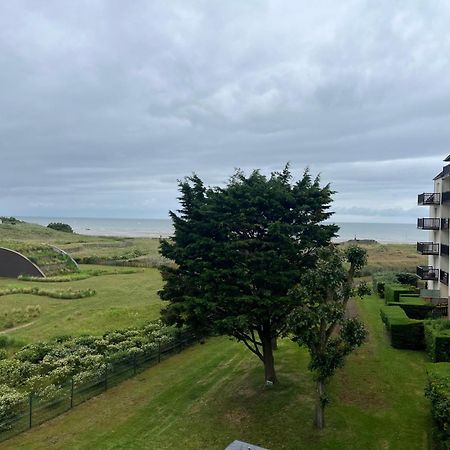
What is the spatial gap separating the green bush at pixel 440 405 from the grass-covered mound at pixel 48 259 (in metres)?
47.1

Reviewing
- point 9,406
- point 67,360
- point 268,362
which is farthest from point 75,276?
point 268,362

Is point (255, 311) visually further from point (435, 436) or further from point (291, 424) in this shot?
point (435, 436)

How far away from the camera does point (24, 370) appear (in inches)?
802

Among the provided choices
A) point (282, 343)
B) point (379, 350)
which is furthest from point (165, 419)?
point (379, 350)

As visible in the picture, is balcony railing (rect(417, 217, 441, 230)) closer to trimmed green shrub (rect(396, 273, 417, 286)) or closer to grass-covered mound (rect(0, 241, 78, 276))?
trimmed green shrub (rect(396, 273, 417, 286))

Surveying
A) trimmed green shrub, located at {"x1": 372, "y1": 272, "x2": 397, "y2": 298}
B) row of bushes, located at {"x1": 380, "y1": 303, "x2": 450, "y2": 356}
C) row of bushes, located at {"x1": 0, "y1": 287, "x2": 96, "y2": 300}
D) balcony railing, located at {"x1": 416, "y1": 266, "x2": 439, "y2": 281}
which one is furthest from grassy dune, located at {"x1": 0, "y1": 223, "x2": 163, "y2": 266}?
row of bushes, located at {"x1": 380, "y1": 303, "x2": 450, "y2": 356}

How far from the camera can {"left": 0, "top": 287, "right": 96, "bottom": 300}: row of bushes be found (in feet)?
128

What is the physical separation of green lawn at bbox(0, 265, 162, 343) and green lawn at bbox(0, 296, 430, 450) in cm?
929

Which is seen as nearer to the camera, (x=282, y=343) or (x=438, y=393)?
(x=438, y=393)

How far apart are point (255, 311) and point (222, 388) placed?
17.2ft

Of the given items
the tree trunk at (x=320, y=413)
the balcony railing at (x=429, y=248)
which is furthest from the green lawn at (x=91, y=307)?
the balcony railing at (x=429, y=248)

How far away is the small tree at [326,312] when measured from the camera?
13727 millimetres

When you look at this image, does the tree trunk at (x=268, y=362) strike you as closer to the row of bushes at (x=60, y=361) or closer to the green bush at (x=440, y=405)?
the green bush at (x=440, y=405)

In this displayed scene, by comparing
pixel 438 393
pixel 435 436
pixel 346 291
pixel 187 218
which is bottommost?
pixel 435 436
